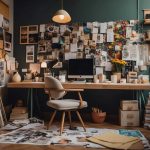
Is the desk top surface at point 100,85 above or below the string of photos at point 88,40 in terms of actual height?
below

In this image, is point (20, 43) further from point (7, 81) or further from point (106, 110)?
point (106, 110)

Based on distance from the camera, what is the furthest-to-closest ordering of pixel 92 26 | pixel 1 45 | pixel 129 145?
1. pixel 92 26
2. pixel 1 45
3. pixel 129 145

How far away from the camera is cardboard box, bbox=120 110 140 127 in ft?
13.4

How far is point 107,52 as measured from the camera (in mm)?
4684

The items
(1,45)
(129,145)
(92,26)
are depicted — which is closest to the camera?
(129,145)

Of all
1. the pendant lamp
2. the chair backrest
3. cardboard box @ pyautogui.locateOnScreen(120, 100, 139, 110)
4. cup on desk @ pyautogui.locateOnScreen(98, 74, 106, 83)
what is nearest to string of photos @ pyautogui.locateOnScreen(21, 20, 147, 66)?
cup on desk @ pyautogui.locateOnScreen(98, 74, 106, 83)

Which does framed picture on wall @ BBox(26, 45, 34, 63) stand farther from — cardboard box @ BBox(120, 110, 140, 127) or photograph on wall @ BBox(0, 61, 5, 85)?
cardboard box @ BBox(120, 110, 140, 127)

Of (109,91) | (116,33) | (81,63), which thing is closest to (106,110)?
(109,91)

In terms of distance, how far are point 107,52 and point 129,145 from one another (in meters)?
2.19

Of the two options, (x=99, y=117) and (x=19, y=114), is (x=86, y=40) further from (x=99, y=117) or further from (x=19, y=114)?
(x=19, y=114)

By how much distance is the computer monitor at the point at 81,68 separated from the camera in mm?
4543

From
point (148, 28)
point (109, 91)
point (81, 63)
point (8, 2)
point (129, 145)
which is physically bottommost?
point (129, 145)

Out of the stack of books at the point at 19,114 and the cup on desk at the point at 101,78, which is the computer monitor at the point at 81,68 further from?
the stack of books at the point at 19,114

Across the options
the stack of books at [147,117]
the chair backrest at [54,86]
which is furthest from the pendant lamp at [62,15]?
the stack of books at [147,117]
